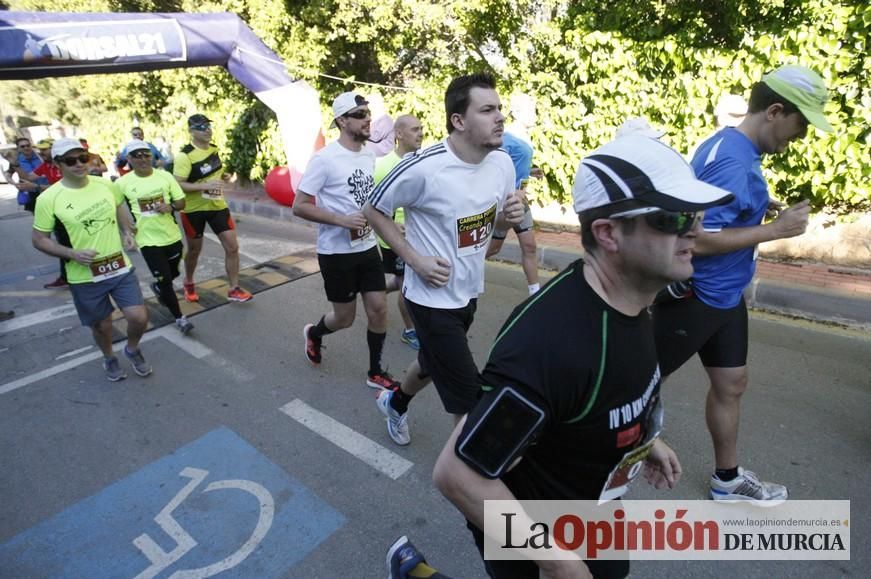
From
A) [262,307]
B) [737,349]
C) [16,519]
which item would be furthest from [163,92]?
[737,349]

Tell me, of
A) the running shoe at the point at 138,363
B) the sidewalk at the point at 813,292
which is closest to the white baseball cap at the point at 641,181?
the running shoe at the point at 138,363

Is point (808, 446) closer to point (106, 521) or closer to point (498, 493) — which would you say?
point (498, 493)

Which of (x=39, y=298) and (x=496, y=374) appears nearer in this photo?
(x=496, y=374)

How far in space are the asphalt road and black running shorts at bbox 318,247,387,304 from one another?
0.76 m

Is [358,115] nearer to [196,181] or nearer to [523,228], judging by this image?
[523,228]

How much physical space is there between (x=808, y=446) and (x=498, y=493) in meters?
2.97

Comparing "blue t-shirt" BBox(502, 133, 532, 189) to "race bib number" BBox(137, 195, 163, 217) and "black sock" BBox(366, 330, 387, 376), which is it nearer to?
"black sock" BBox(366, 330, 387, 376)

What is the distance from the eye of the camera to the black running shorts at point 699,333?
8.43 feet

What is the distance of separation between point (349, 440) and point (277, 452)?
0.45m

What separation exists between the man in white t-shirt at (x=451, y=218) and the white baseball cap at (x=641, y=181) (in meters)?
1.31

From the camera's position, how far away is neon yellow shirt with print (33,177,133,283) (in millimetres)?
3977

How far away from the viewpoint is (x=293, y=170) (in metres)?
9.78

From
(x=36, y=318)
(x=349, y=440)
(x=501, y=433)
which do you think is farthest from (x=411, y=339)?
(x=36, y=318)

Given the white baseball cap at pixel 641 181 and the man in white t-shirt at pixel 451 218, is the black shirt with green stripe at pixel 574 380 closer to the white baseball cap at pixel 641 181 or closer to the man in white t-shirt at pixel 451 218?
the white baseball cap at pixel 641 181
